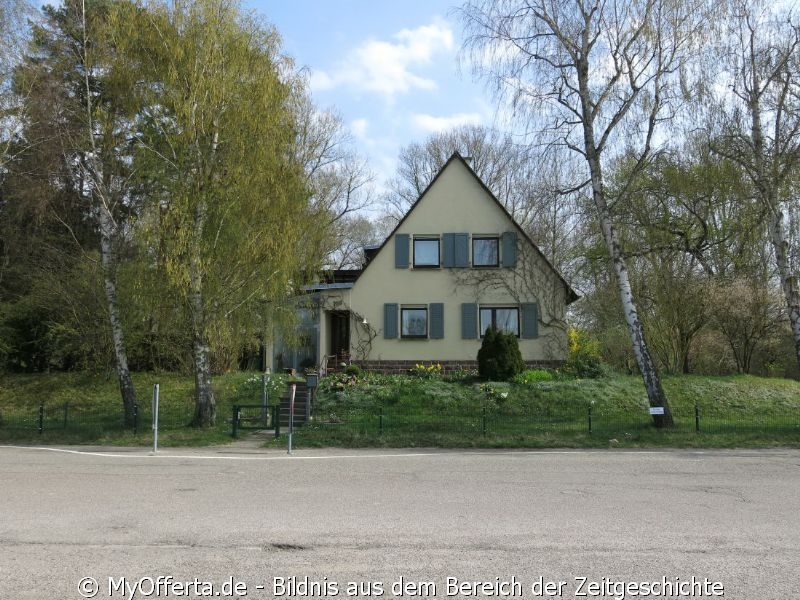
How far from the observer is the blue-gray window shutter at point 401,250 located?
1061 inches

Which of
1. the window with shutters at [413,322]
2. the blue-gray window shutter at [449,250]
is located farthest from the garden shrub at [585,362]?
the blue-gray window shutter at [449,250]

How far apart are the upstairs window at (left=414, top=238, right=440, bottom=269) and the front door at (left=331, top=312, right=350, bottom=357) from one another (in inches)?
161

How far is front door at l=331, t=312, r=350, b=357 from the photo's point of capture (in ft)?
94.2

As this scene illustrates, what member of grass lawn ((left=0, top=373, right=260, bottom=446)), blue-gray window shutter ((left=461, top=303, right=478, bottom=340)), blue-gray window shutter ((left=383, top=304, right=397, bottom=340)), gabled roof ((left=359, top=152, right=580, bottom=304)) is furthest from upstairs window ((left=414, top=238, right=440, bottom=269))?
grass lawn ((left=0, top=373, right=260, bottom=446))

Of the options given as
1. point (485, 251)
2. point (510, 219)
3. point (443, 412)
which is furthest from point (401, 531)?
point (510, 219)

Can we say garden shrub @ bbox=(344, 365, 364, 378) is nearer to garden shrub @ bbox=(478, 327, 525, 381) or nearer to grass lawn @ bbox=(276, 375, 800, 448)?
grass lawn @ bbox=(276, 375, 800, 448)

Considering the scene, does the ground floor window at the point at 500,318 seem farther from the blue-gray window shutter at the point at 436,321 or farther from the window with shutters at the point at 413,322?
the window with shutters at the point at 413,322

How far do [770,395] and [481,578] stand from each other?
20856mm

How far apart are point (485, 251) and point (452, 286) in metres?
1.98

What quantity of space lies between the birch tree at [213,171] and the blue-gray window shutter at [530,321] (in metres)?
11.3

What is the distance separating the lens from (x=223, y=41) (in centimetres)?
1784

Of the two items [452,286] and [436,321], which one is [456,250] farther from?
[436,321]

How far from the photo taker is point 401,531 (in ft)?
23.1

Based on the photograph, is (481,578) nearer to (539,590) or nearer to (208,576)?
(539,590)
